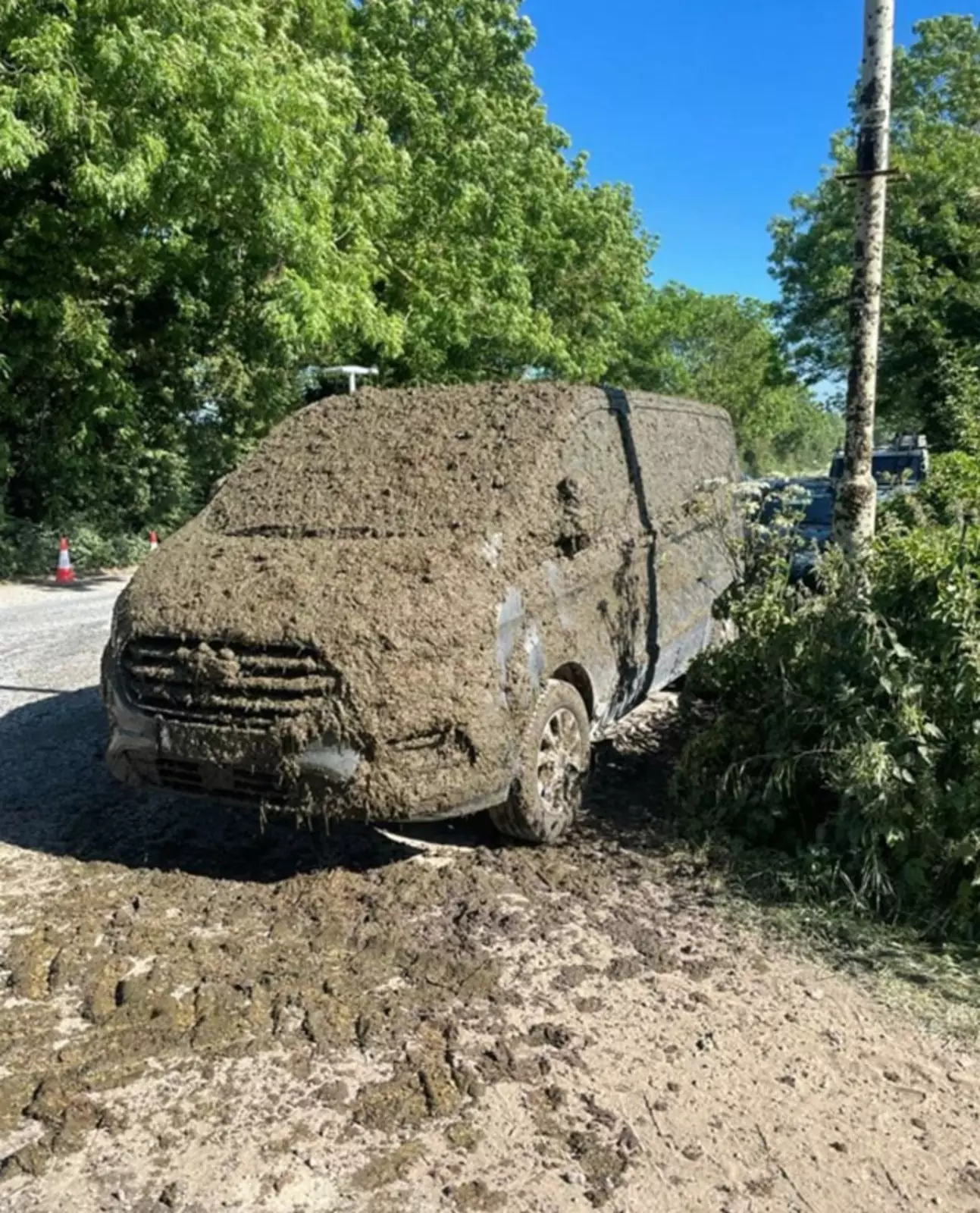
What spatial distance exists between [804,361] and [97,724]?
30.4 meters

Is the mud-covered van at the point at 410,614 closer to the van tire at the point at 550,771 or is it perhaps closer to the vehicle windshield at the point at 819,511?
the van tire at the point at 550,771

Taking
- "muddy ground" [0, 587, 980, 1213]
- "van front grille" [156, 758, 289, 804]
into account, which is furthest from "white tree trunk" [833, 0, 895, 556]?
"van front grille" [156, 758, 289, 804]

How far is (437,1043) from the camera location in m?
3.00

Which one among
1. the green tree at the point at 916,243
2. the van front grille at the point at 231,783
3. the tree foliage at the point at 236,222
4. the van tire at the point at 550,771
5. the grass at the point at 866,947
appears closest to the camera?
the grass at the point at 866,947

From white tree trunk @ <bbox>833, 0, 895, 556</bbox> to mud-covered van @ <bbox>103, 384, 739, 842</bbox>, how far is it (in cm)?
92

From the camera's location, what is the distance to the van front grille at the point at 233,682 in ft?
12.3

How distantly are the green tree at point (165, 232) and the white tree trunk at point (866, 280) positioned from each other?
8480mm

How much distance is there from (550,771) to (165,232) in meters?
12.2

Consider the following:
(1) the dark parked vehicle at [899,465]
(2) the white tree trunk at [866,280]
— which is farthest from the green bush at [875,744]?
(1) the dark parked vehicle at [899,465]

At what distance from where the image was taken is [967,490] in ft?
13.9

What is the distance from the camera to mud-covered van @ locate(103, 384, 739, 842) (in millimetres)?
3760

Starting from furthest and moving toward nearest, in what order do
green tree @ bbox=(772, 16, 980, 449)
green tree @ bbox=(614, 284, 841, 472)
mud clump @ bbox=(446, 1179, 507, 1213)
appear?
green tree @ bbox=(614, 284, 841, 472), green tree @ bbox=(772, 16, 980, 449), mud clump @ bbox=(446, 1179, 507, 1213)

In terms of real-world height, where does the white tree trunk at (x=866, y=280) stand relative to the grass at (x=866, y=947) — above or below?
above

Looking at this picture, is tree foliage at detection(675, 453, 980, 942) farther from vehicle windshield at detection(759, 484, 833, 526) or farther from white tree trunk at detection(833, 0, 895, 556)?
vehicle windshield at detection(759, 484, 833, 526)
